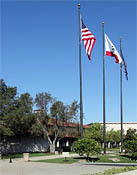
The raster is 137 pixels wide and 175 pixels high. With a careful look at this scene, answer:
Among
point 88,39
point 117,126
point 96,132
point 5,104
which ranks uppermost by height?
point 88,39

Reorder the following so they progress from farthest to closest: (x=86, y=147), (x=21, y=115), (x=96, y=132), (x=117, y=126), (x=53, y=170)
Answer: (x=117, y=126) → (x=96, y=132) → (x=21, y=115) → (x=86, y=147) → (x=53, y=170)

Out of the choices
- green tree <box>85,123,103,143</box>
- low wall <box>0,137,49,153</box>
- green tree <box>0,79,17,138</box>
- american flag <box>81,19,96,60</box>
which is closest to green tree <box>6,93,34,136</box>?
green tree <box>0,79,17,138</box>

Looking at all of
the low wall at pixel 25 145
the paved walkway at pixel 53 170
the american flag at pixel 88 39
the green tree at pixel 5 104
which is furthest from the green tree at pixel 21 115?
the american flag at pixel 88 39

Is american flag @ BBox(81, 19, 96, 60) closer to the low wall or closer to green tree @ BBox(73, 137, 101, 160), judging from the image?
green tree @ BBox(73, 137, 101, 160)

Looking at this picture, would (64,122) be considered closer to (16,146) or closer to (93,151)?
(16,146)

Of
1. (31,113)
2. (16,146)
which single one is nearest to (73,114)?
(31,113)

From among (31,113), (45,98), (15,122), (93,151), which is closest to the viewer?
(93,151)

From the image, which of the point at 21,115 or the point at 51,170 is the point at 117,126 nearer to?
the point at 21,115

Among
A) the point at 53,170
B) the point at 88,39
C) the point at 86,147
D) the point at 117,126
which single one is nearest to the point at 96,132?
the point at 117,126

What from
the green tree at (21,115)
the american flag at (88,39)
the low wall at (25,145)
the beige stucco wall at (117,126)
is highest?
the american flag at (88,39)

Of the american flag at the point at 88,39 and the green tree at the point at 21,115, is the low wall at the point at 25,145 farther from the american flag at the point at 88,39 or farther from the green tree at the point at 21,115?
the american flag at the point at 88,39

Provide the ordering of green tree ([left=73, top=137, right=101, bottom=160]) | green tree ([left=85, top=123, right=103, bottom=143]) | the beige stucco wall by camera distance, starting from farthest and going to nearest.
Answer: the beige stucco wall < green tree ([left=85, top=123, right=103, bottom=143]) < green tree ([left=73, top=137, right=101, bottom=160])

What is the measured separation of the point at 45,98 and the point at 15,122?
9.70 m

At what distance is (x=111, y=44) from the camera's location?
32.2m
